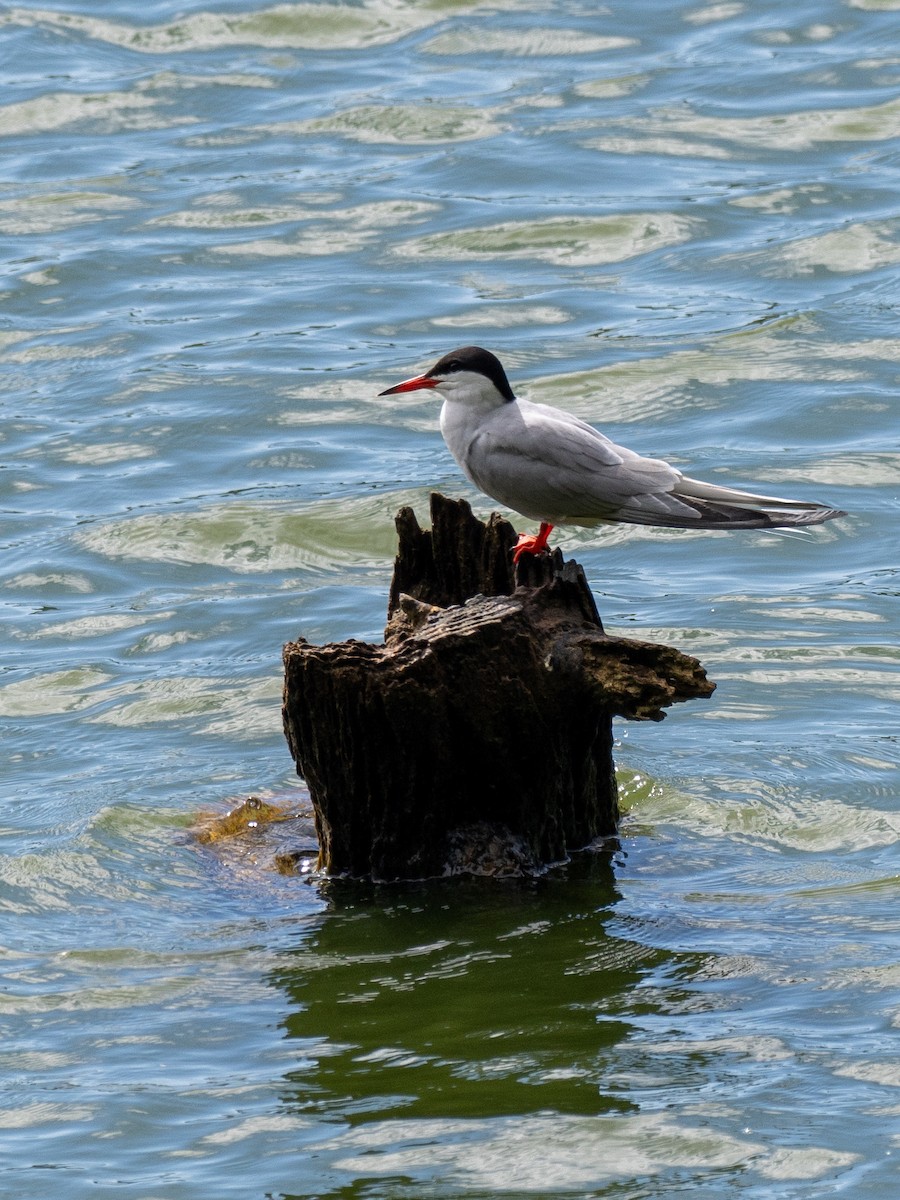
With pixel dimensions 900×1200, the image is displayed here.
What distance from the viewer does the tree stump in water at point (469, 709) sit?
6.41 m

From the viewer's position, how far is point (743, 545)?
11797 millimetres

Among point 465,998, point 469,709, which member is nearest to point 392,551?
point 469,709

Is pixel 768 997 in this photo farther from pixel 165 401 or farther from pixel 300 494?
pixel 165 401

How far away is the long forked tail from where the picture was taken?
703cm

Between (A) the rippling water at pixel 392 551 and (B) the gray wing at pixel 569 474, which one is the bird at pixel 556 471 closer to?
(B) the gray wing at pixel 569 474

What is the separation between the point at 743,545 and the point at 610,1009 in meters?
5.95

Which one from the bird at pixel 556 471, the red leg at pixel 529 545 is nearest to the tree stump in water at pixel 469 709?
the red leg at pixel 529 545

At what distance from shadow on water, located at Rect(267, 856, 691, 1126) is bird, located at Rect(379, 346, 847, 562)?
1.35 m

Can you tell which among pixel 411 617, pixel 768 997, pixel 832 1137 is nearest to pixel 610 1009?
pixel 768 997

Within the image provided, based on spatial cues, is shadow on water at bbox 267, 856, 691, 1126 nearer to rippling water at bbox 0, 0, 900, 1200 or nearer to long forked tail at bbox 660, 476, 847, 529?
rippling water at bbox 0, 0, 900, 1200

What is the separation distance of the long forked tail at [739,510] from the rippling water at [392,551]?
1.32 meters

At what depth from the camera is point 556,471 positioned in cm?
767

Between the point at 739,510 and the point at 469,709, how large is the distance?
151 centimetres

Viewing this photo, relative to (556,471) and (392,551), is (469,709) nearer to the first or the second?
(556,471)
